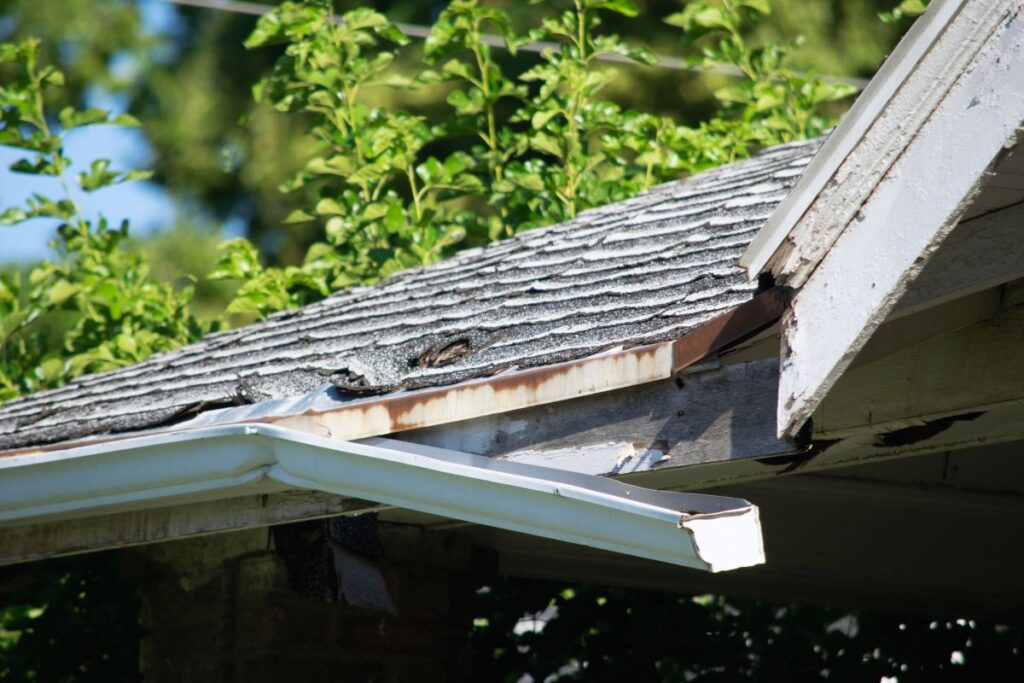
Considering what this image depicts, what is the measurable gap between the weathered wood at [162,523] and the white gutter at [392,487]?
0.25ft

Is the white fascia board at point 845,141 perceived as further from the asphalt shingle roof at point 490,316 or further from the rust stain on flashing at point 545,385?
the asphalt shingle roof at point 490,316

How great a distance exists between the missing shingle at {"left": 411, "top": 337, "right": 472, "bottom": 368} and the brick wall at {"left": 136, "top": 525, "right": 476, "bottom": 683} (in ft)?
1.79

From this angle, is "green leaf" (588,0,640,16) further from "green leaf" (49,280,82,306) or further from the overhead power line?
"green leaf" (49,280,82,306)

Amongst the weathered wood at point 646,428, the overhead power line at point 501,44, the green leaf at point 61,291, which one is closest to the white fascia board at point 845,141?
the weathered wood at point 646,428

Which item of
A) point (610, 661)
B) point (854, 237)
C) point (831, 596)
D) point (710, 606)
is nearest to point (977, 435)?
point (854, 237)

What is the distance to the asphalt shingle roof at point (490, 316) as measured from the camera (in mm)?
2449

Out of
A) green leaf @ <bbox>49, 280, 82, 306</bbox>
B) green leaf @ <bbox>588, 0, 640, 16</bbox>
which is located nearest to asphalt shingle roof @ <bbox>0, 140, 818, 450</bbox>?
green leaf @ <bbox>588, 0, 640, 16</bbox>

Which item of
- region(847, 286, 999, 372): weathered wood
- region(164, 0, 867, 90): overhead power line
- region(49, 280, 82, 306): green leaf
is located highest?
region(164, 0, 867, 90): overhead power line

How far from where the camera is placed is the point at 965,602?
3.79 m

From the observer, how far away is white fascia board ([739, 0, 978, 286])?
5.05ft

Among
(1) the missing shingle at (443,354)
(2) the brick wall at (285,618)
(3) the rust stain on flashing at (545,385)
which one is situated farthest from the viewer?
(2) the brick wall at (285,618)

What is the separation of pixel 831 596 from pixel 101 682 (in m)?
2.27

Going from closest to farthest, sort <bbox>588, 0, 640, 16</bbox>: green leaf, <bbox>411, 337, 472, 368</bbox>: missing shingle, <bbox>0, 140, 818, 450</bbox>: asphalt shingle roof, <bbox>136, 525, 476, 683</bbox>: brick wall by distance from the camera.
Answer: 1. <bbox>0, 140, 818, 450</bbox>: asphalt shingle roof
2. <bbox>411, 337, 472, 368</bbox>: missing shingle
3. <bbox>136, 525, 476, 683</bbox>: brick wall
4. <bbox>588, 0, 640, 16</bbox>: green leaf

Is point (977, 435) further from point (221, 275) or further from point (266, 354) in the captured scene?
point (221, 275)
